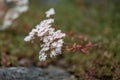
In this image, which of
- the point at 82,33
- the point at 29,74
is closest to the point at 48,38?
the point at 29,74

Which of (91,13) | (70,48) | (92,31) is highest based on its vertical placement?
(91,13)

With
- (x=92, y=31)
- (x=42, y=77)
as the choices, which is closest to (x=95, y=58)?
(x=42, y=77)

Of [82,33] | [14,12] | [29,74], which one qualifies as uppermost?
[14,12]

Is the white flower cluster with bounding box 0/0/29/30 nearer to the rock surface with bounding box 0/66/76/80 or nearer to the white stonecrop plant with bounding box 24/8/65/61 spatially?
the rock surface with bounding box 0/66/76/80

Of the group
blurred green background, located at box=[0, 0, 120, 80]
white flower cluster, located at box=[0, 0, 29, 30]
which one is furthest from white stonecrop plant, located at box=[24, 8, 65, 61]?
white flower cluster, located at box=[0, 0, 29, 30]

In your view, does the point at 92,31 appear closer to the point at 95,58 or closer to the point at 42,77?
the point at 95,58

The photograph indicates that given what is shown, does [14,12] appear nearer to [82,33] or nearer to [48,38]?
[82,33]
